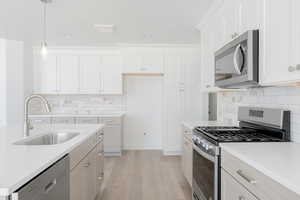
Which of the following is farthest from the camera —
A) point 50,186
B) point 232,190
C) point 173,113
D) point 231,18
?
→ point 173,113

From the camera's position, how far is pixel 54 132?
2.25m

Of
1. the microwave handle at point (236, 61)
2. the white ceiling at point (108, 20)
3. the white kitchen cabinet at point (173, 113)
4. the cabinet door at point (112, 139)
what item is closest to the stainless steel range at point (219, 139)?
the microwave handle at point (236, 61)

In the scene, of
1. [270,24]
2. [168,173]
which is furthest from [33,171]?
[168,173]

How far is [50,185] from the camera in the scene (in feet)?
4.01

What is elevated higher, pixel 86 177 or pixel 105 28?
pixel 105 28

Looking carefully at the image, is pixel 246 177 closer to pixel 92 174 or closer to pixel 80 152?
pixel 80 152

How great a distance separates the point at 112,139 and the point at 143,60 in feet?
5.94

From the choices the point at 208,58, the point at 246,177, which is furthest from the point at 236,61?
the point at 208,58

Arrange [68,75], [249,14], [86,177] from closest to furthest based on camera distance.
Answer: [249,14], [86,177], [68,75]

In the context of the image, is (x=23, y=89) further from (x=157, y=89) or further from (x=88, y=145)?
(x=88, y=145)

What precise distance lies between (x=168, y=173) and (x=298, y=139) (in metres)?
2.24

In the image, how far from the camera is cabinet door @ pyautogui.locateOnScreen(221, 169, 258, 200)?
1.19 m

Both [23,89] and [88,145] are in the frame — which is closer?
[88,145]

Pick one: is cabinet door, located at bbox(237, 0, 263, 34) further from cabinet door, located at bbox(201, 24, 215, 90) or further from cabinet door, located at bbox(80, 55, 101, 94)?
cabinet door, located at bbox(80, 55, 101, 94)
